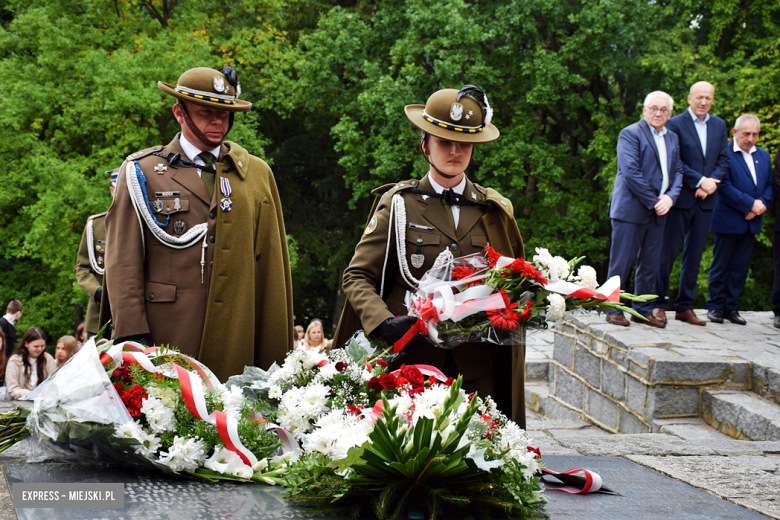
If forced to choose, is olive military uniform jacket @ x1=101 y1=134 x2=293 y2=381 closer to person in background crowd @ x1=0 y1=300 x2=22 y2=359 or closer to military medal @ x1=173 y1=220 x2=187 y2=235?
military medal @ x1=173 y1=220 x2=187 y2=235

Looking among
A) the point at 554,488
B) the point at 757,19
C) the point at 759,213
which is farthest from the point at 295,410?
the point at 757,19

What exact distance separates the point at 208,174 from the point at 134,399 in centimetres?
159

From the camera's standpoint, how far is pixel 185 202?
3557mm

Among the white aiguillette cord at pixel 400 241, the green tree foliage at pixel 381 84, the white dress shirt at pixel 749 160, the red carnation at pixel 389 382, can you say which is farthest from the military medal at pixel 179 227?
the green tree foliage at pixel 381 84

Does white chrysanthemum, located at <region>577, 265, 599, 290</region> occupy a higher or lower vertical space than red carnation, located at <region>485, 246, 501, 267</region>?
lower

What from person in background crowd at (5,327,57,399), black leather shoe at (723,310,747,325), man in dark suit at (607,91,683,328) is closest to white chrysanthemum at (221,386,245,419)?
man in dark suit at (607,91,683,328)

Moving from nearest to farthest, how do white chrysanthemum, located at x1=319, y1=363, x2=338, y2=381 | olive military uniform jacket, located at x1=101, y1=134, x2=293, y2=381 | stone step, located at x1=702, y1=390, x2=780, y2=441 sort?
white chrysanthemum, located at x1=319, y1=363, x2=338, y2=381 < olive military uniform jacket, located at x1=101, y1=134, x2=293, y2=381 < stone step, located at x1=702, y1=390, x2=780, y2=441

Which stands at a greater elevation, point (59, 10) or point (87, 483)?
point (59, 10)

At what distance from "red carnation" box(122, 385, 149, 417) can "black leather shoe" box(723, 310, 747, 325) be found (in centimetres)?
681

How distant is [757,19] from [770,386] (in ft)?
38.3

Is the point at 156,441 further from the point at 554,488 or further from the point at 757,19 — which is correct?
the point at 757,19

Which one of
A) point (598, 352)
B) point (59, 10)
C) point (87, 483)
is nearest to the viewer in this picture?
point (87, 483)

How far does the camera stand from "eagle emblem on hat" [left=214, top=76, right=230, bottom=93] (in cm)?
358

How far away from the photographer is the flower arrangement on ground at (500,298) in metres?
2.84
